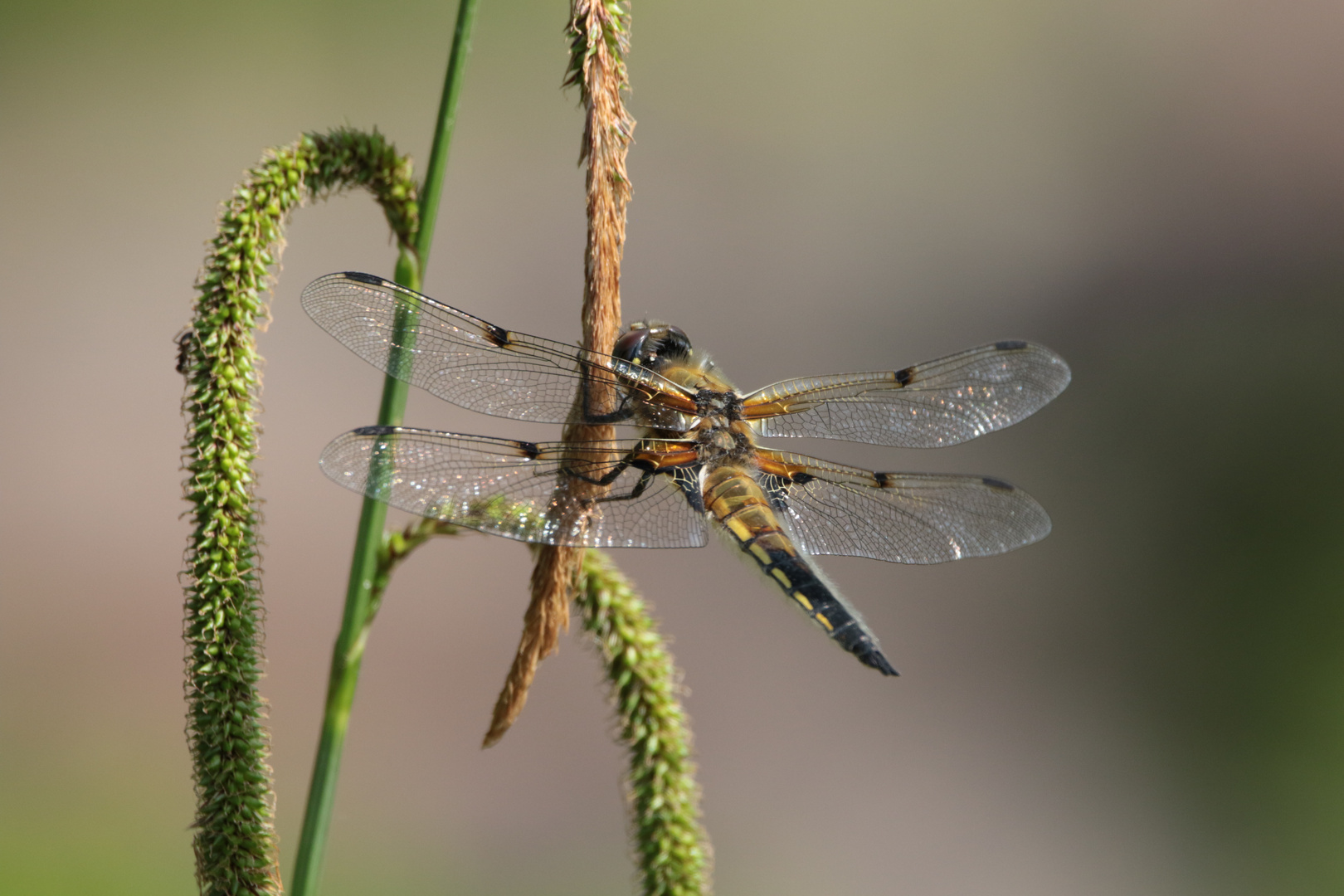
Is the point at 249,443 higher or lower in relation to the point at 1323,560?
lower

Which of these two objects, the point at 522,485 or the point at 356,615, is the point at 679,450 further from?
the point at 356,615

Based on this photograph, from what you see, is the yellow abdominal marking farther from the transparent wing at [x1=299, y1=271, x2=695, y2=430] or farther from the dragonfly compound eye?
the dragonfly compound eye

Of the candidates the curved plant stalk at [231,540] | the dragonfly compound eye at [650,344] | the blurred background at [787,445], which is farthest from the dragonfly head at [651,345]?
the blurred background at [787,445]

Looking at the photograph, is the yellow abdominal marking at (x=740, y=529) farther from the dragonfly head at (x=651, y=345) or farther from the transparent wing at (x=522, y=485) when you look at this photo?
the dragonfly head at (x=651, y=345)

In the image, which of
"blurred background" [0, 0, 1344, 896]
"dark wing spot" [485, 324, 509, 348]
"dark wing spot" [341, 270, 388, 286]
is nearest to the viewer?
"dark wing spot" [341, 270, 388, 286]

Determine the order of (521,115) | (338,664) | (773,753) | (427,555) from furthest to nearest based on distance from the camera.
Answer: (521,115), (427,555), (773,753), (338,664)

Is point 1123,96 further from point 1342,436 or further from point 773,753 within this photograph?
point 773,753

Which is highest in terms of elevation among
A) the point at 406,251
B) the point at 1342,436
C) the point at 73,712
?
the point at 1342,436

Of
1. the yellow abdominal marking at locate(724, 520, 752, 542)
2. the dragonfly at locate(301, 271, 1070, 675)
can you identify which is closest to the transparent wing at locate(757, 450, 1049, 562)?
the dragonfly at locate(301, 271, 1070, 675)

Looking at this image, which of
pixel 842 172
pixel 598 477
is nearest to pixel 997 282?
pixel 842 172
